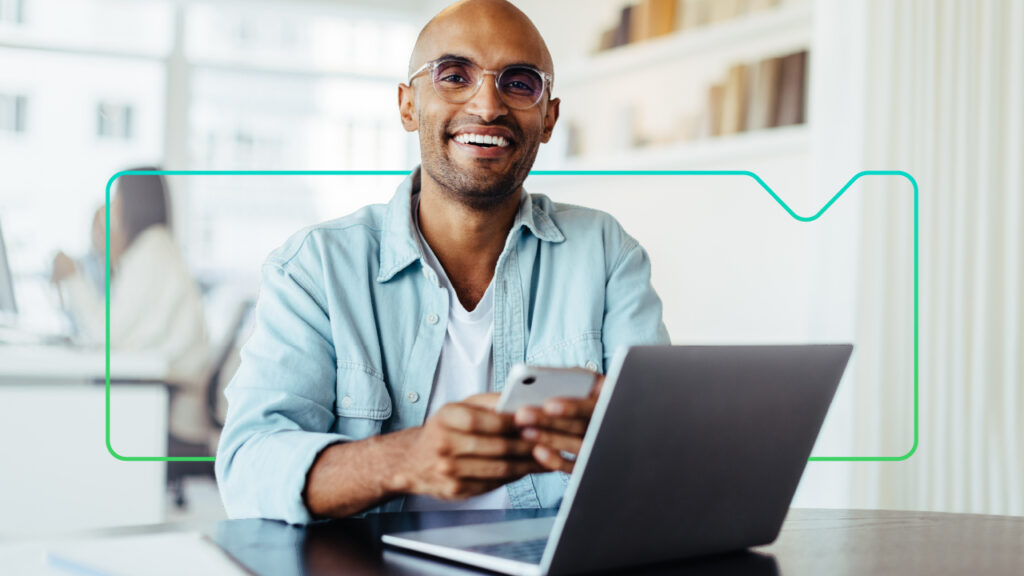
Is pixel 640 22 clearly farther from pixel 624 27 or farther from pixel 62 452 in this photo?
pixel 62 452

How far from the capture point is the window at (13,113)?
5.04m

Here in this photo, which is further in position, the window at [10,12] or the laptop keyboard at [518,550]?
the window at [10,12]

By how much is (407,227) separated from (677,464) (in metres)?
0.80

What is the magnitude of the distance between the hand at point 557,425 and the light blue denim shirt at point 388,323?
0.34m

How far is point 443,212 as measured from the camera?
65.9 inches

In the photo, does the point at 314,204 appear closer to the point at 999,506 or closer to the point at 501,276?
the point at 501,276

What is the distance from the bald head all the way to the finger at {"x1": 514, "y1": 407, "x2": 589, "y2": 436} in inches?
31.7

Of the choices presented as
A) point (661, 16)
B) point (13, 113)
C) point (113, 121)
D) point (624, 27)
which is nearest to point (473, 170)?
point (661, 16)

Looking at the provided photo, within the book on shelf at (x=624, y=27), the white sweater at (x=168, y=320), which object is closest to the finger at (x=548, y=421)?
the white sweater at (x=168, y=320)

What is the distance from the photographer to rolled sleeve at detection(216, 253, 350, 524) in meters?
1.18

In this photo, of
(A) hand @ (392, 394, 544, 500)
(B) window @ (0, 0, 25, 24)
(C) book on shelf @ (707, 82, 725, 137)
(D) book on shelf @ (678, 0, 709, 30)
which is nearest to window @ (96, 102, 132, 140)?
(B) window @ (0, 0, 25, 24)

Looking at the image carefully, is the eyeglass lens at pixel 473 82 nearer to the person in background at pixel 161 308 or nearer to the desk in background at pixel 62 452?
the person in background at pixel 161 308

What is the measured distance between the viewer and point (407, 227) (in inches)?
61.3

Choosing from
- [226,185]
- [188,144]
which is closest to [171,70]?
[188,144]
